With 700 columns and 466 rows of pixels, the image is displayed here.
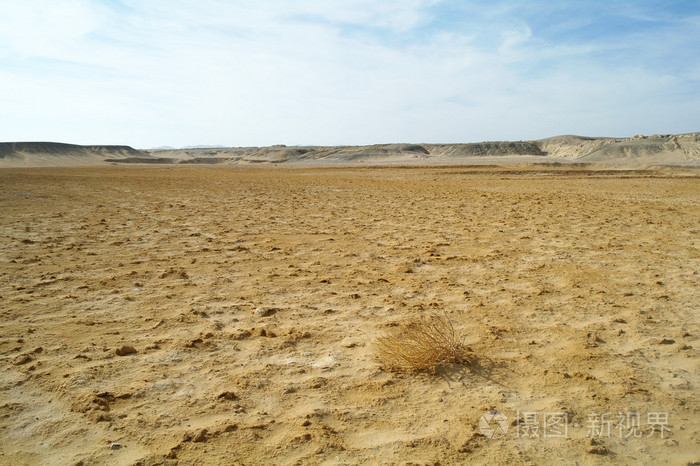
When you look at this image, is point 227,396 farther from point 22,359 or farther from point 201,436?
point 22,359

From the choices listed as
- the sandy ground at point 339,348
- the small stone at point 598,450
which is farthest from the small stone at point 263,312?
the small stone at point 598,450

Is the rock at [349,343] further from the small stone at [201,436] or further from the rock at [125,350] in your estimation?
the rock at [125,350]

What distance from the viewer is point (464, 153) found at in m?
61.1

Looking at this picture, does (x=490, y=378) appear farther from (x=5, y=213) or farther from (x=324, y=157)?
A: (x=324, y=157)

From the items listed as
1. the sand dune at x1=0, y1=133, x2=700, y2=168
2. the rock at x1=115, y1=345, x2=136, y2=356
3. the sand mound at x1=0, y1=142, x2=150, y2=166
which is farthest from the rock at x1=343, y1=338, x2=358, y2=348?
the sand mound at x1=0, y1=142, x2=150, y2=166

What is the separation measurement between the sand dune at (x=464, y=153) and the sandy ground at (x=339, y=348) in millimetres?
29592

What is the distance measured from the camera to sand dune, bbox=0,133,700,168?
35.4m

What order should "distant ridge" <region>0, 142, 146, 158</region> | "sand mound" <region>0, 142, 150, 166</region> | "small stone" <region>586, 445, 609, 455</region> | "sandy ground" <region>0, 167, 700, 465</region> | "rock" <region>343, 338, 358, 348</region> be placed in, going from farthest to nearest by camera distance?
1. "distant ridge" <region>0, 142, 146, 158</region>
2. "sand mound" <region>0, 142, 150, 166</region>
3. "rock" <region>343, 338, 358, 348</region>
4. "sandy ground" <region>0, 167, 700, 465</region>
5. "small stone" <region>586, 445, 609, 455</region>

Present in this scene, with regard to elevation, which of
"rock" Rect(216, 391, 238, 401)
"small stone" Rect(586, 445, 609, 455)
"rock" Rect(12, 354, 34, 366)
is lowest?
"small stone" Rect(586, 445, 609, 455)

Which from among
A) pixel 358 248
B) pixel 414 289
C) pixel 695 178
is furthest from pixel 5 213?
pixel 695 178

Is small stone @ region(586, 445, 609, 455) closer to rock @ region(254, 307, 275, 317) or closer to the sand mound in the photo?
rock @ region(254, 307, 275, 317)

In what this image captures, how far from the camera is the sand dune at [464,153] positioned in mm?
35375

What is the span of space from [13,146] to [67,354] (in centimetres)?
9214

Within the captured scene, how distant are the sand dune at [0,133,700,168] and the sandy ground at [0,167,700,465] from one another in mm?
29592
